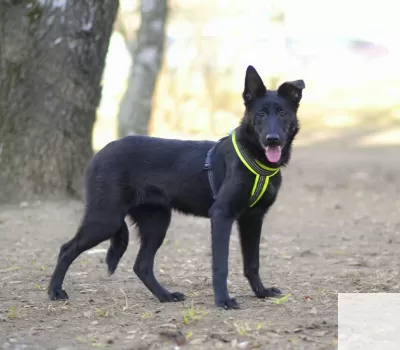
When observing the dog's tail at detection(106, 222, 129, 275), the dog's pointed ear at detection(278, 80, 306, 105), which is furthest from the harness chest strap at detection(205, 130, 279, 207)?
the dog's tail at detection(106, 222, 129, 275)

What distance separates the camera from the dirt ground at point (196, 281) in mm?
4547

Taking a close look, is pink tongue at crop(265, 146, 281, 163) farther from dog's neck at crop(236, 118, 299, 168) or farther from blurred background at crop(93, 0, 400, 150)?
blurred background at crop(93, 0, 400, 150)

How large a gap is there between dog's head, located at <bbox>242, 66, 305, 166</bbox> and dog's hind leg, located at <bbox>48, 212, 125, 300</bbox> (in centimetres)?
118

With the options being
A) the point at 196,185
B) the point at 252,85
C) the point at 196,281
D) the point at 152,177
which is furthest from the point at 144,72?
the point at 252,85

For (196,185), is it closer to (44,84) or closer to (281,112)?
(281,112)

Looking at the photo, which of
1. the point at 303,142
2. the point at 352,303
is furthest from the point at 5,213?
the point at 303,142

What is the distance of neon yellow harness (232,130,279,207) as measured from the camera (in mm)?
5383

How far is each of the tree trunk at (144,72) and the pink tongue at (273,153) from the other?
981 cm

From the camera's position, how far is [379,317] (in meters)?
4.84

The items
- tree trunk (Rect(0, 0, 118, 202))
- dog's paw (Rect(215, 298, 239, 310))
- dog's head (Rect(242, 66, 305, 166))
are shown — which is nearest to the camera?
dog's paw (Rect(215, 298, 239, 310))

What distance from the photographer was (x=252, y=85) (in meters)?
5.46

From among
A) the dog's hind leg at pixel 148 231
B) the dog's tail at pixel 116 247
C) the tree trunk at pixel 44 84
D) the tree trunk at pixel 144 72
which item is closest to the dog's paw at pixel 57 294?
the dog's tail at pixel 116 247
